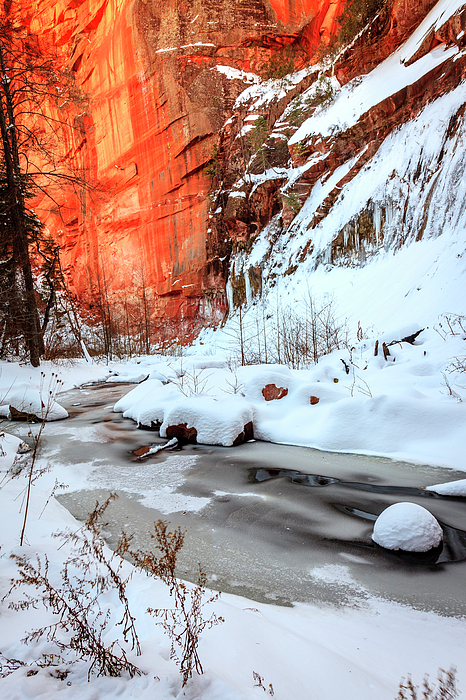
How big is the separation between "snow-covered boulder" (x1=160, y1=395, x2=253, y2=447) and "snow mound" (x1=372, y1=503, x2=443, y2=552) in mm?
3228

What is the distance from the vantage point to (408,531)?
275cm

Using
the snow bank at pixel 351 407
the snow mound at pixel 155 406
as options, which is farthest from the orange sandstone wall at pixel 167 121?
the snow bank at pixel 351 407

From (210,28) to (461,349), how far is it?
1295 inches

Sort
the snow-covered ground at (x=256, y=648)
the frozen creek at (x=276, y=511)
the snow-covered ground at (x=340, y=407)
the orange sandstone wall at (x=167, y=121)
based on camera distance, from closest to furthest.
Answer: the snow-covered ground at (x=256, y=648)
the snow-covered ground at (x=340, y=407)
the frozen creek at (x=276, y=511)
the orange sandstone wall at (x=167, y=121)

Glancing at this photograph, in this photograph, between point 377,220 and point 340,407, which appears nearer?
point 340,407

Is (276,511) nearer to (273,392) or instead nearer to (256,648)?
(256,648)

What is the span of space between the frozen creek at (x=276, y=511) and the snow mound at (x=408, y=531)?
4.7 inches

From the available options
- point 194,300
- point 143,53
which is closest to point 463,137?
point 194,300

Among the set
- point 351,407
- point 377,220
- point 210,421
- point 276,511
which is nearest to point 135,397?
point 210,421

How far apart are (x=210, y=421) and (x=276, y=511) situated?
8.92 feet

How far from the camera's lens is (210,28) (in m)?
27.8

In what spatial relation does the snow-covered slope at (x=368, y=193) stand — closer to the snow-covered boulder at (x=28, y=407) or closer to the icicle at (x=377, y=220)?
the icicle at (x=377, y=220)

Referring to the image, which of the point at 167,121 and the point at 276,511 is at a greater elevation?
the point at 167,121

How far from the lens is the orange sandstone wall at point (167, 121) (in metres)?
27.4
